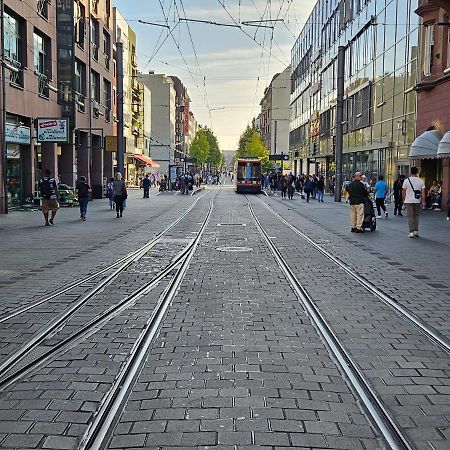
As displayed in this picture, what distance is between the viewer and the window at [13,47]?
25.2m

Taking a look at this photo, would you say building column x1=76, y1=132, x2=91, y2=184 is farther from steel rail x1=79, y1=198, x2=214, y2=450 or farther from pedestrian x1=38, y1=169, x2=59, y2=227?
steel rail x1=79, y1=198, x2=214, y2=450

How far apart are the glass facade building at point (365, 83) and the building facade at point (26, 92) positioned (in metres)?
17.8

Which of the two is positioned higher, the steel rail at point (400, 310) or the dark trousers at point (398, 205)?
the dark trousers at point (398, 205)

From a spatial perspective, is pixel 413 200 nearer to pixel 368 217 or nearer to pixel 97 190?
pixel 368 217

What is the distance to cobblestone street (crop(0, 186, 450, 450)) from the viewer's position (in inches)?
164

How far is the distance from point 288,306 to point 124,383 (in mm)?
3422

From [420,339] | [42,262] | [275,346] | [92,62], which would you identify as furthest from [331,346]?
[92,62]

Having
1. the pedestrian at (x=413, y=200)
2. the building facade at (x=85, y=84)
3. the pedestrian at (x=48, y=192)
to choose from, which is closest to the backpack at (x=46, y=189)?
the pedestrian at (x=48, y=192)

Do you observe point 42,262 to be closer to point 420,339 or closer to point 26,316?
point 26,316

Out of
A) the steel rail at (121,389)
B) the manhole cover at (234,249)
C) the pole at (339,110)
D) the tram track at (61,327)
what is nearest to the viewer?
the steel rail at (121,389)

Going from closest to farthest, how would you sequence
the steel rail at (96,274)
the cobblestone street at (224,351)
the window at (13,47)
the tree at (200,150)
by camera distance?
the cobblestone street at (224,351)
the steel rail at (96,274)
the window at (13,47)
the tree at (200,150)

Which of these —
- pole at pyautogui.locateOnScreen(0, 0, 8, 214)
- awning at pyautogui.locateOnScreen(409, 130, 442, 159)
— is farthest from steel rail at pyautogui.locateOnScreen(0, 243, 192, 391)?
awning at pyautogui.locateOnScreen(409, 130, 442, 159)

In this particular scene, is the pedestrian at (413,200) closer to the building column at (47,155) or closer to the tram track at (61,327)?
the tram track at (61,327)

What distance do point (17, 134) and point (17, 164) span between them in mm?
1772
